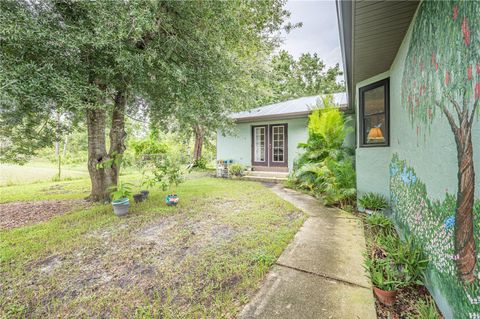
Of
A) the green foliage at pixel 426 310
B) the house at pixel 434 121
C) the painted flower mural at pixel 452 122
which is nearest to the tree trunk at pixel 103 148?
the house at pixel 434 121

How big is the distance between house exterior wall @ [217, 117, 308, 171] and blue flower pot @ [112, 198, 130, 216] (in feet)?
16.1

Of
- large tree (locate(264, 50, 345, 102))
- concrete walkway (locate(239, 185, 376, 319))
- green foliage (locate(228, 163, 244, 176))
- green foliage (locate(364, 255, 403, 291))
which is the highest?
large tree (locate(264, 50, 345, 102))

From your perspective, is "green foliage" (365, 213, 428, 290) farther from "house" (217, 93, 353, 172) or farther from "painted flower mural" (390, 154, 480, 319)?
"house" (217, 93, 353, 172)

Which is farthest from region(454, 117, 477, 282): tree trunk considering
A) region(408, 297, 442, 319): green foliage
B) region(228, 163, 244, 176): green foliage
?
region(228, 163, 244, 176): green foliage

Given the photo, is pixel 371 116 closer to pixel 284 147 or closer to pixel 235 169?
pixel 284 147

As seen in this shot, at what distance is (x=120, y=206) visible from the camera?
427 cm

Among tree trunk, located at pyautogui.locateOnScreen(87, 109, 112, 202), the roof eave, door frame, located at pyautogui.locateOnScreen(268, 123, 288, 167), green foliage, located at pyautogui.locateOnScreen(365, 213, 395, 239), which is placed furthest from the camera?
door frame, located at pyautogui.locateOnScreen(268, 123, 288, 167)

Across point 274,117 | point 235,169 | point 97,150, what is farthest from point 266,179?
point 97,150

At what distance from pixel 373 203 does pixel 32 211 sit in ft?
25.4

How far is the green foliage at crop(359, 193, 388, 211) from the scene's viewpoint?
4039 millimetres

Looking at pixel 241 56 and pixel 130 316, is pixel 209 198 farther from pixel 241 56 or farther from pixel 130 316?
pixel 241 56

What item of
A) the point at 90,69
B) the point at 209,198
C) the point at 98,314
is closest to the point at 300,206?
the point at 209,198

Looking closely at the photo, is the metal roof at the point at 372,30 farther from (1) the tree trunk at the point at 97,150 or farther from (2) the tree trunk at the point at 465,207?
(1) the tree trunk at the point at 97,150

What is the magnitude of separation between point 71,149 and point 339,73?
31251mm
